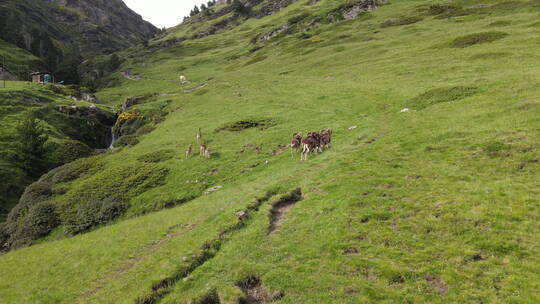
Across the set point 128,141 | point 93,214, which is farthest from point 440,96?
point 128,141

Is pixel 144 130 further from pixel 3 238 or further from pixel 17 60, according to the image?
pixel 17 60

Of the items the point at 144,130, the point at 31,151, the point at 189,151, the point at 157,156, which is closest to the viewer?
the point at 189,151

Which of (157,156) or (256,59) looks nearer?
(157,156)

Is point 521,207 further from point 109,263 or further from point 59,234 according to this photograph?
point 59,234

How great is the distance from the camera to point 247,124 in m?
44.9

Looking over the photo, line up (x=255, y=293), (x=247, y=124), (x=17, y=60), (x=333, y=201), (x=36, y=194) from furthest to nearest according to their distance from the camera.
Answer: (x=17, y=60), (x=247, y=124), (x=36, y=194), (x=333, y=201), (x=255, y=293)

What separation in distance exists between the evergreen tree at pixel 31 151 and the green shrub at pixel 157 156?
20791 mm

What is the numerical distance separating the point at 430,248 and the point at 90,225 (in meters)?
29.2

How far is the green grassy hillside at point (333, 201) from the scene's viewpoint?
12.6m

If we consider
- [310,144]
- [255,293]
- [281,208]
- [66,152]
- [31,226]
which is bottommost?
[255,293]

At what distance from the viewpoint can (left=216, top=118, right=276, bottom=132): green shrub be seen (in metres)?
43.4

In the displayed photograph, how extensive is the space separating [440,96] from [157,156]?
36497 millimetres

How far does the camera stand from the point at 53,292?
58.2ft

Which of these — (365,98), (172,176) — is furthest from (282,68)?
(172,176)
